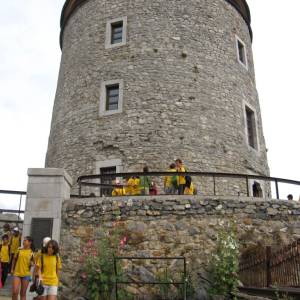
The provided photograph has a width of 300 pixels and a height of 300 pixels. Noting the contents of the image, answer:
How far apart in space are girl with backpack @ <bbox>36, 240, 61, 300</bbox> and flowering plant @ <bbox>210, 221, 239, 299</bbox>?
10.9 feet

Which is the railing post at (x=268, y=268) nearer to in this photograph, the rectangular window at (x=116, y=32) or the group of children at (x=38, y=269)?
the group of children at (x=38, y=269)

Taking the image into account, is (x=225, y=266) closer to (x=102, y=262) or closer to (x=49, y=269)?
(x=102, y=262)

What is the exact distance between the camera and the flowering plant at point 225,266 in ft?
26.3

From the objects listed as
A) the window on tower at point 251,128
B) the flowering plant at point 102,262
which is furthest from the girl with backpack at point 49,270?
the window on tower at point 251,128

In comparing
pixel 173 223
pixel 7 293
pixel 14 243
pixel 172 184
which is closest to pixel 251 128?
pixel 172 184

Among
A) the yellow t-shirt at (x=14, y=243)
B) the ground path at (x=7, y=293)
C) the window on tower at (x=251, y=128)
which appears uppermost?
the window on tower at (x=251, y=128)

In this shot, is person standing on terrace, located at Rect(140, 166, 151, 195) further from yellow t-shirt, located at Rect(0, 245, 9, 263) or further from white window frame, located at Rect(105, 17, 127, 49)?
white window frame, located at Rect(105, 17, 127, 49)

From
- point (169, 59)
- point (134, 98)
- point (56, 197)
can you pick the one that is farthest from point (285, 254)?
point (169, 59)

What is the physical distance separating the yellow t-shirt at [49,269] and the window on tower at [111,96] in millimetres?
8074

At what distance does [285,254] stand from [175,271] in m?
2.67

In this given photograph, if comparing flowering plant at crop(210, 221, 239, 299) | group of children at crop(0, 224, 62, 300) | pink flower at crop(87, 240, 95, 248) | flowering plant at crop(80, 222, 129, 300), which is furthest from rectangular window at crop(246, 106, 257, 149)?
group of children at crop(0, 224, 62, 300)

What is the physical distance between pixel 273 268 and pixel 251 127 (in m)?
9.32

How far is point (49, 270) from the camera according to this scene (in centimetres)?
644

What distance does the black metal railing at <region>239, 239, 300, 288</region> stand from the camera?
6.58 metres
